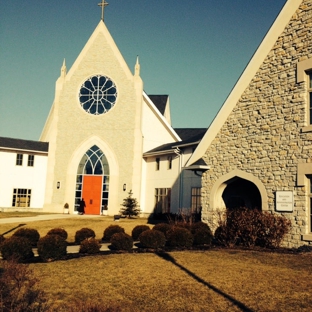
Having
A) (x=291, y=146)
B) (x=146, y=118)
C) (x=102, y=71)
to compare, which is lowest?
(x=291, y=146)

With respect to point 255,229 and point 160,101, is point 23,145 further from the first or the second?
point 255,229

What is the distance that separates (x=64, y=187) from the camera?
32.7 metres

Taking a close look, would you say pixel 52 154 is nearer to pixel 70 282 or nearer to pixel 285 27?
pixel 285 27

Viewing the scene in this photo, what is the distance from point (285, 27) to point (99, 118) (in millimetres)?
21181

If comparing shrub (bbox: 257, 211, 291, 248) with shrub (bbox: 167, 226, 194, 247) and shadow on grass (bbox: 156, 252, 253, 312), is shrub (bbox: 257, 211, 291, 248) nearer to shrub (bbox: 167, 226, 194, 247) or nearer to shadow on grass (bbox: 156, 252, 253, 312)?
shrub (bbox: 167, 226, 194, 247)

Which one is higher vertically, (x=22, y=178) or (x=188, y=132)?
(x=188, y=132)

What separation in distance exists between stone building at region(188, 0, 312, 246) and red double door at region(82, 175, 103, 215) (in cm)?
1654

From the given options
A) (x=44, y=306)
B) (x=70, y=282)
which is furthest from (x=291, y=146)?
(x=44, y=306)

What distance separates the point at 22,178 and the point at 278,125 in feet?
83.7

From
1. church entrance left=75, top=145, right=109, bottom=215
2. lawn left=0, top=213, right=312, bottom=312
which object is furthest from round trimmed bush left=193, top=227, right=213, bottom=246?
church entrance left=75, top=145, right=109, bottom=215

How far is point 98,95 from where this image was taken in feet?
111

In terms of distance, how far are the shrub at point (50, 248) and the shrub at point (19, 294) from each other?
317 cm

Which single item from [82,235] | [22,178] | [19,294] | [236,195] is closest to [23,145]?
[22,178]

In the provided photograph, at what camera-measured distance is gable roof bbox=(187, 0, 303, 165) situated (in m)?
14.9
